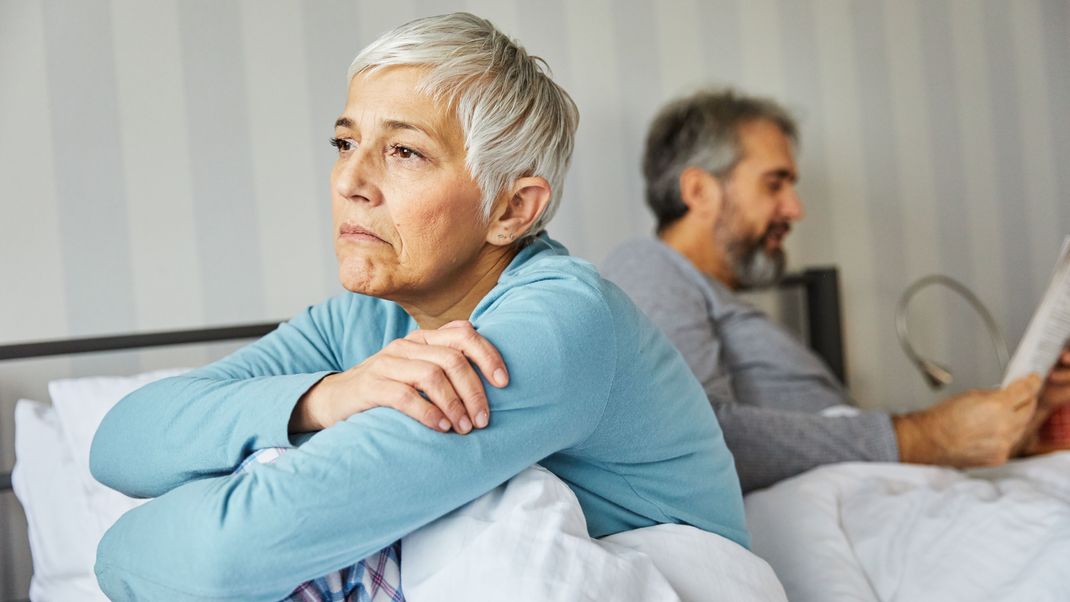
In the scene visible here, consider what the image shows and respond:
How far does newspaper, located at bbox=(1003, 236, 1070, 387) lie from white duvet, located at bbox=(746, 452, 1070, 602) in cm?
24

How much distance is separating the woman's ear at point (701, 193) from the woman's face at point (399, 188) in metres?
1.05

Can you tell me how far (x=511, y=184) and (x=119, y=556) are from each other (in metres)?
0.55

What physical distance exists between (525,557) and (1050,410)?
1403 mm

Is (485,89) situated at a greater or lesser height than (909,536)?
greater

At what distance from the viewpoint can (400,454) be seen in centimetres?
82

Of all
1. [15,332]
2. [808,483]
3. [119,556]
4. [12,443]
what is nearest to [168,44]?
[15,332]

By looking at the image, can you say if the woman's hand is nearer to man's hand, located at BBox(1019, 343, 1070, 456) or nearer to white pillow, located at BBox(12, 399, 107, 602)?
white pillow, located at BBox(12, 399, 107, 602)

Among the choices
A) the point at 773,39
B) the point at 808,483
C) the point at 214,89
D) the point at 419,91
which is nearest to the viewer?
the point at 419,91

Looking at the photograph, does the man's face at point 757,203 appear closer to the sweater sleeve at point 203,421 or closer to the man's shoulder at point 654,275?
the man's shoulder at point 654,275

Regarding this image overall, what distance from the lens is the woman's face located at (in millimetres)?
1067

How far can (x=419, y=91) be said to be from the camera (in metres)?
1.06

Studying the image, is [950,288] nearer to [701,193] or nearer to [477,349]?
[701,193]

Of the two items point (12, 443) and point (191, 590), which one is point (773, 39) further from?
point (191, 590)

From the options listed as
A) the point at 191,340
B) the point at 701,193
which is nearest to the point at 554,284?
the point at 191,340
